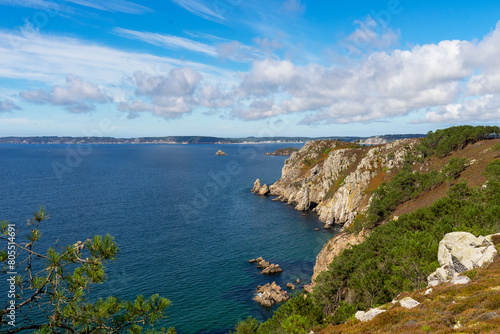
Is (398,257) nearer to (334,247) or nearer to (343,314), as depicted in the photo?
(343,314)

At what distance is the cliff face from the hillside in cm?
37

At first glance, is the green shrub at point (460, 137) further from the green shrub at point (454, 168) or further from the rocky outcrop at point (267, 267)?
the rocky outcrop at point (267, 267)

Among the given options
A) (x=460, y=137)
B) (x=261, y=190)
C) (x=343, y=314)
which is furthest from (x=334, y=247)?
(x=261, y=190)

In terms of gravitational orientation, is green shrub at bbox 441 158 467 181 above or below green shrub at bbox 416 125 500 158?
below

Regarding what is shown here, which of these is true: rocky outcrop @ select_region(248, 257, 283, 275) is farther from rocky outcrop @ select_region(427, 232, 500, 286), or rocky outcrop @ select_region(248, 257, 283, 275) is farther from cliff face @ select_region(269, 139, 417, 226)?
rocky outcrop @ select_region(427, 232, 500, 286)

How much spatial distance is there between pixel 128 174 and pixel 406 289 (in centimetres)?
18602

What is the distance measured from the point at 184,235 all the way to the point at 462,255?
231 ft

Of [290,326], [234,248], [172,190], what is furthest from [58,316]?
[172,190]

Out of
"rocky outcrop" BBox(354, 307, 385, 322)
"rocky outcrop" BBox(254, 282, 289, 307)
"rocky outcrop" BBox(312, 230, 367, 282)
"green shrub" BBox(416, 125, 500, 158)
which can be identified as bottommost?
"rocky outcrop" BBox(254, 282, 289, 307)

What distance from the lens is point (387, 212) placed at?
75125mm

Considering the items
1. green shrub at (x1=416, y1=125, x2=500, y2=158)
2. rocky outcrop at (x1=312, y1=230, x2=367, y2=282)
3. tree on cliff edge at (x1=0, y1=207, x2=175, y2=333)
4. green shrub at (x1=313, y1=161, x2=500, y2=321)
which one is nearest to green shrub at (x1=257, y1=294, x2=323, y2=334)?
green shrub at (x1=313, y1=161, x2=500, y2=321)

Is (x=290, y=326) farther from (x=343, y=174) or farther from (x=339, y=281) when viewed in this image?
(x=343, y=174)

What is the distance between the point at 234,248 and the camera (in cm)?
7656

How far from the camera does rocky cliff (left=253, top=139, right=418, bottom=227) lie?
335ft
